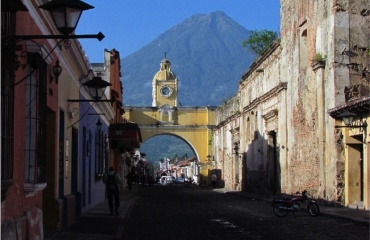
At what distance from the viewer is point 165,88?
73312 mm

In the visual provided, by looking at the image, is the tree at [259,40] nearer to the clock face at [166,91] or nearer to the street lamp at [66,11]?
the clock face at [166,91]

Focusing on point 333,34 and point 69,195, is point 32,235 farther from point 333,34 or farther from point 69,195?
point 333,34

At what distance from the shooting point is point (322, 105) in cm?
2464

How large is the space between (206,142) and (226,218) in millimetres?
47636

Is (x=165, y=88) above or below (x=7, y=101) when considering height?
above

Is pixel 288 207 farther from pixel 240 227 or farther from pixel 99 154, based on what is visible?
pixel 99 154

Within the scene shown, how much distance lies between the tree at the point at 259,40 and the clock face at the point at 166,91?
27606 mm

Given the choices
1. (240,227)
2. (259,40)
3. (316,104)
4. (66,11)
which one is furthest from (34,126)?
(259,40)

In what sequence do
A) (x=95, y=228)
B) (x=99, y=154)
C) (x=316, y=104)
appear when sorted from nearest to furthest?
(x=95, y=228)
(x=316, y=104)
(x=99, y=154)

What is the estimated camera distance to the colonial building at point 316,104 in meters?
22.7

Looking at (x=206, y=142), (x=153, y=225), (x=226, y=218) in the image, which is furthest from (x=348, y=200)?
(x=206, y=142)

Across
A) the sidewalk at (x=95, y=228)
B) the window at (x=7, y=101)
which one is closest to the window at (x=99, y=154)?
the sidewalk at (x=95, y=228)

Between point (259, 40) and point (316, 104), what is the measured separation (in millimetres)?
20077

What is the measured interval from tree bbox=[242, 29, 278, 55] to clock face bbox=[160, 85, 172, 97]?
27.6 meters
